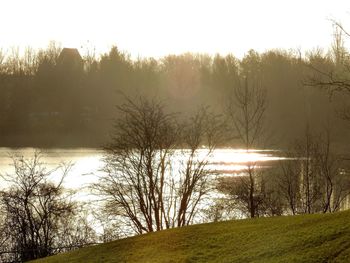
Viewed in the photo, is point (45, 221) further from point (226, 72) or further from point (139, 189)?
point (226, 72)

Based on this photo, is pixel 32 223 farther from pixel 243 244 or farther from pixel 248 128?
pixel 243 244

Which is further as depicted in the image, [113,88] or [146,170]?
[113,88]

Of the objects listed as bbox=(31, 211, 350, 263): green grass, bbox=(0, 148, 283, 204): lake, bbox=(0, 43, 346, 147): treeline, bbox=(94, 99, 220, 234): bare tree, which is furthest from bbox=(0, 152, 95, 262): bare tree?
bbox=(0, 43, 346, 147): treeline

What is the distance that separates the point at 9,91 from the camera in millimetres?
91812

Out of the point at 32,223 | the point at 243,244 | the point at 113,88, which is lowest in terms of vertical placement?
the point at 32,223

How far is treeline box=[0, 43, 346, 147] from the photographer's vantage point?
8556 cm

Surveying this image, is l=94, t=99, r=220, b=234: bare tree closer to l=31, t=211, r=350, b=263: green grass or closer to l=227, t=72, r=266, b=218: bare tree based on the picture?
l=227, t=72, r=266, b=218: bare tree

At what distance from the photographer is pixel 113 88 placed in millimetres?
94625

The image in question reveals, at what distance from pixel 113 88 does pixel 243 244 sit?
82.2m

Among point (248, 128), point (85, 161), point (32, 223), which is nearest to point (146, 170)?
point (32, 223)

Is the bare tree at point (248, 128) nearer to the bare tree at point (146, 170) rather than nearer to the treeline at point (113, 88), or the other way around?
the bare tree at point (146, 170)

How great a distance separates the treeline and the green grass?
63.9 metres

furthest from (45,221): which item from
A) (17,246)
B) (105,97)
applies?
(105,97)

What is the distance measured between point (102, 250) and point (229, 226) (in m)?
3.74
